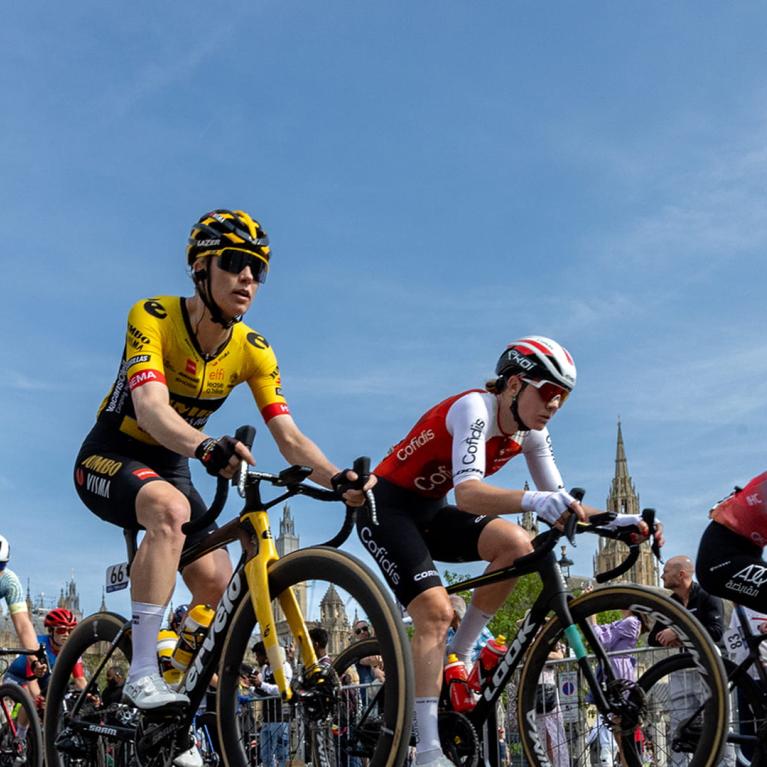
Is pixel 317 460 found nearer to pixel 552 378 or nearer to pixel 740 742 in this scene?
pixel 552 378

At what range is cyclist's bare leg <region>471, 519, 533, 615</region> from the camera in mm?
6988

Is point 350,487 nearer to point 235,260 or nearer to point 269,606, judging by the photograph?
point 269,606

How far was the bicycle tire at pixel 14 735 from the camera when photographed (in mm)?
8586

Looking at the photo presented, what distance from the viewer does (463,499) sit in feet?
21.9

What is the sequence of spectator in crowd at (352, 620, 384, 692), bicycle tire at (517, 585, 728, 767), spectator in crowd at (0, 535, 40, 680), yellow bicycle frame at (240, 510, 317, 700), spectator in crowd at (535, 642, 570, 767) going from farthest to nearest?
spectator in crowd at (0, 535, 40, 680), spectator in crowd at (352, 620, 384, 692), spectator in crowd at (535, 642, 570, 767), bicycle tire at (517, 585, 728, 767), yellow bicycle frame at (240, 510, 317, 700)

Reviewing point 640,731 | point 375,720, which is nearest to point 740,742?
point 640,731

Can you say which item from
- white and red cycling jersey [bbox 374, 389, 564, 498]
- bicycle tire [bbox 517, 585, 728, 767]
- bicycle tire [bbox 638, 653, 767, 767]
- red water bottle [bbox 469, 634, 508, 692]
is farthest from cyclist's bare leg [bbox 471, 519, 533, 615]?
bicycle tire [bbox 638, 653, 767, 767]

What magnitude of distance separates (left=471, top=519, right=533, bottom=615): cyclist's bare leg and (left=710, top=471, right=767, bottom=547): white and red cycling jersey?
1695 mm

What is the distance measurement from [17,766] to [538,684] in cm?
459

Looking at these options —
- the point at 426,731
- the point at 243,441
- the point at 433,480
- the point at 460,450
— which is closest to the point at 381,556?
the point at 433,480

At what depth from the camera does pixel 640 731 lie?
610cm

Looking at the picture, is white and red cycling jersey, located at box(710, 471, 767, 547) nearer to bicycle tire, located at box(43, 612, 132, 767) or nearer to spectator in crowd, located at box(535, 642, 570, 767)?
spectator in crowd, located at box(535, 642, 570, 767)

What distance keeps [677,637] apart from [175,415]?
286cm

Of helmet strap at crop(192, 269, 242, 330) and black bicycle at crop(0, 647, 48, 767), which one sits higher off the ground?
helmet strap at crop(192, 269, 242, 330)
